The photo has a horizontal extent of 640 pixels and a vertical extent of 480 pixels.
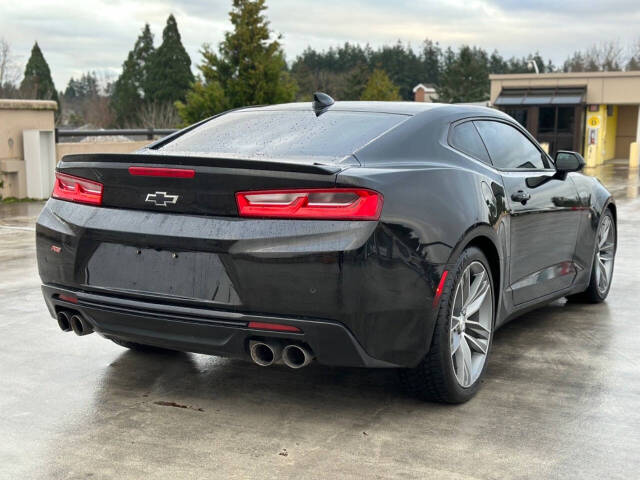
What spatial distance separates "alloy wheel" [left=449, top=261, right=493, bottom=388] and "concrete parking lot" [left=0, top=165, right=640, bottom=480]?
0.54 feet

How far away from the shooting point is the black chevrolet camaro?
138 inches

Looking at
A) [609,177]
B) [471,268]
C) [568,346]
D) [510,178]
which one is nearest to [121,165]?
[471,268]

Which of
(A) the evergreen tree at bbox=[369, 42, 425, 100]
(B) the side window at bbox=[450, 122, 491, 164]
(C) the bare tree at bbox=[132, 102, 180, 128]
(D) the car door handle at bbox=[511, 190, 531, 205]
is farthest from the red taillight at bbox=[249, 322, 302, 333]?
(A) the evergreen tree at bbox=[369, 42, 425, 100]

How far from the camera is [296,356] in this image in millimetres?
3598

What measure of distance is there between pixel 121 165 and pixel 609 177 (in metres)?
24.4

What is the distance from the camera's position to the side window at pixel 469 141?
4492 mm

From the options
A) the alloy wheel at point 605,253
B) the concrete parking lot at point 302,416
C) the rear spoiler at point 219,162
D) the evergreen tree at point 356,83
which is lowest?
the concrete parking lot at point 302,416

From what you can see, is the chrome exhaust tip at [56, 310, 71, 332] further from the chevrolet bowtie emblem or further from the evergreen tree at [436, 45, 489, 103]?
the evergreen tree at [436, 45, 489, 103]

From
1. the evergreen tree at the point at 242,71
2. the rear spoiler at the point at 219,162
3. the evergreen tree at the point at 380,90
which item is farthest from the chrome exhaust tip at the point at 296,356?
the evergreen tree at the point at 380,90

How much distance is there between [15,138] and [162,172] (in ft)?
38.8

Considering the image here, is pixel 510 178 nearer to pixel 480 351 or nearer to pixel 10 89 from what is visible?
pixel 480 351

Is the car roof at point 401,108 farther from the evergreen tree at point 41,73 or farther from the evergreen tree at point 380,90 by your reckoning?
the evergreen tree at point 41,73

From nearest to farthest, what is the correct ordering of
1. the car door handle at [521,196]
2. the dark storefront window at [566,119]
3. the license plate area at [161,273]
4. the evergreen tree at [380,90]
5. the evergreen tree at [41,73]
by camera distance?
the license plate area at [161,273]
the car door handle at [521,196]
the dark storefront window at [566,119]
the evergreen tree at [380,90]
the evergreen tree at [41,73]

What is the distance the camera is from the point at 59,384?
4359 mm
